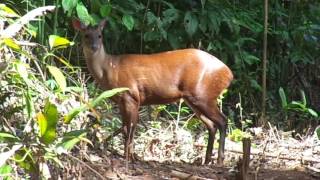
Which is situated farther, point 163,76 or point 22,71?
point 163,76

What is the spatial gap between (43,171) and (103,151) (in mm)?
1997

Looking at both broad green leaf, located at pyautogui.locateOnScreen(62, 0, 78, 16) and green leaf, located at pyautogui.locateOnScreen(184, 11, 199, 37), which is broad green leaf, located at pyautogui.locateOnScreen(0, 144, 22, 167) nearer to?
broad green leaf, located at pyautogui.locateOnScreen(62, 0, 78, 16)

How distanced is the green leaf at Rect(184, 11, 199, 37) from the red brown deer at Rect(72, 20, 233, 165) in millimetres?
1064

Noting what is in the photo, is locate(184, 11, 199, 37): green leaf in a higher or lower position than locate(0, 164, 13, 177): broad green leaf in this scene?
higher

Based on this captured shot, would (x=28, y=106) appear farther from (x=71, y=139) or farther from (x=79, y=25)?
(x=79, y=25)

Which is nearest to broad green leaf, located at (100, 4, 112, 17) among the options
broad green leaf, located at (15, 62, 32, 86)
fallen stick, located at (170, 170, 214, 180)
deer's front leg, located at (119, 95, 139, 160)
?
deer's front leg, located at (119, 95, 139, 160)

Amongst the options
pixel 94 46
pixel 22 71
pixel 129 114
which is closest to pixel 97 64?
pixel 94 46

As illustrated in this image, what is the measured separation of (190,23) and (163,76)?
1290 millimetres

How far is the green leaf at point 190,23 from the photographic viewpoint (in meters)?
7.75

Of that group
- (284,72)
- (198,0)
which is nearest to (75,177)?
(198,0)

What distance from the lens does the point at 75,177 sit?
183 inches

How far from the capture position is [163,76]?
A: 6.64 metres

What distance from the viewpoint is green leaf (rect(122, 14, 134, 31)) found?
7.06 m

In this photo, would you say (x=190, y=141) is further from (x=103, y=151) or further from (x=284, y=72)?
(x=284, y=72)
